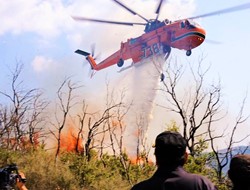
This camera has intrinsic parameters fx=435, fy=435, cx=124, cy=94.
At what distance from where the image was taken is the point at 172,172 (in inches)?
139

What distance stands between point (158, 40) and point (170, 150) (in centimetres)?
4328

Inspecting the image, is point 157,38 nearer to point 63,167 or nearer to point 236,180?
point 63,167

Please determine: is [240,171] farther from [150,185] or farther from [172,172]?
[150,185]

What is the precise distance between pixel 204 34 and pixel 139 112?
14.3 m

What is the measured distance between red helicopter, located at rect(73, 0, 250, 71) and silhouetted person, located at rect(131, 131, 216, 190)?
1430 inches

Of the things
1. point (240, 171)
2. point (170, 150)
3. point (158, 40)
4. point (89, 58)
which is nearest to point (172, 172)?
point (170, 150)

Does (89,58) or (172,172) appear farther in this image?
(89,58)

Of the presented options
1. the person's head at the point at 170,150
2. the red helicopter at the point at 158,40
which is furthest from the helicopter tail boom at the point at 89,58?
the person's head at the point at 170,150

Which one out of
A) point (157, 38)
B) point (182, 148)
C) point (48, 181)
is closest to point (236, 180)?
point (182, 148)

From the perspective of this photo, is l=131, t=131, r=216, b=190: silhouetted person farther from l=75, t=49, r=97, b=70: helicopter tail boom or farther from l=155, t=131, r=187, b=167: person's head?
l=75, t=49, r=97, b=70: helicopter tail boom

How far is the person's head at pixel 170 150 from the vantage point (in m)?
3.54

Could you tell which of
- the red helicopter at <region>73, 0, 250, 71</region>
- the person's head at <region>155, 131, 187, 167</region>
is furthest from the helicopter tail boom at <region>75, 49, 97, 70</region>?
the person's head at <region>155, 131, 187, 167</region>

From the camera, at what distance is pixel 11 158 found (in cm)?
1778

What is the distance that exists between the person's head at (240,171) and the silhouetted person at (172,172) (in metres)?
0.23
